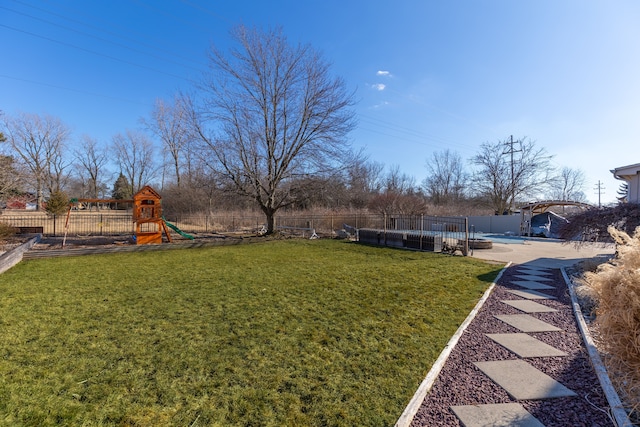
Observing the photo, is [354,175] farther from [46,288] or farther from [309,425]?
[309,425]

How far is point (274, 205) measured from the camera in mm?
14383

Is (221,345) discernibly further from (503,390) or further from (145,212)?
(145,212)

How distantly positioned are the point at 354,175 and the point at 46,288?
1262 cm

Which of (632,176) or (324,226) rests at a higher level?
(632,176)

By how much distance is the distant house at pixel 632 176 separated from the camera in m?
8.29

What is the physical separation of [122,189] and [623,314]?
157 ft

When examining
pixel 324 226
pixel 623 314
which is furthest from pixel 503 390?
pixel 324 226

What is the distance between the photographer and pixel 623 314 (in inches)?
74.9

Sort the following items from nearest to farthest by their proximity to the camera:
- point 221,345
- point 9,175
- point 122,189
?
point 221,345
point 9,175
point 122,189

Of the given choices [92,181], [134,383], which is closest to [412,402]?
[134,383]

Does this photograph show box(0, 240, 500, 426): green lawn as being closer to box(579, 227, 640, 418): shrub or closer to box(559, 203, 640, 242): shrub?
box(579, 227, 640, 418): shrub

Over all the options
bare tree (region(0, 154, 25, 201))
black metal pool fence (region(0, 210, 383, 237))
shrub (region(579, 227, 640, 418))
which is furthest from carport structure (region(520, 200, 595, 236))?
bare tree (region(0, 154, 25, 201))

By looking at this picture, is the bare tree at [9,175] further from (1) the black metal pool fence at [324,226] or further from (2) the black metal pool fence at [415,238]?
(2) the black metal pool fence at [415,238]

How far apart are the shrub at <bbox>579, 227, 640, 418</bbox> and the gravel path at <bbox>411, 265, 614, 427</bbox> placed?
0.20m
